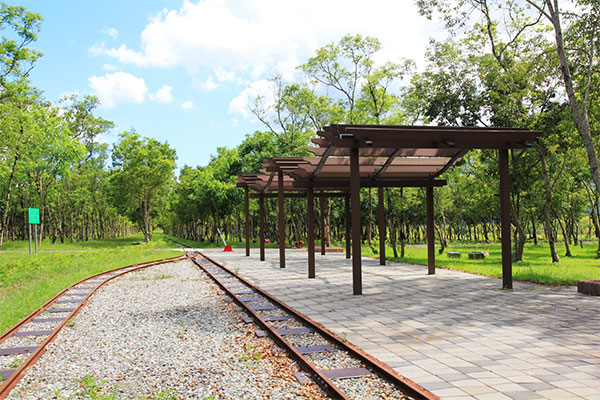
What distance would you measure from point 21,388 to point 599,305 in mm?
8988

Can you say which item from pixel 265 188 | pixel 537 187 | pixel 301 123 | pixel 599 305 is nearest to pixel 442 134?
pixel 599 305

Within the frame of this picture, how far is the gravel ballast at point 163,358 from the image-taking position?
4715 millimetres

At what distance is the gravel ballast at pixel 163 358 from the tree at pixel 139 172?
34033 mm

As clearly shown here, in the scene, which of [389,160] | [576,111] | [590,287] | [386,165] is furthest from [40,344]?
[576,111]

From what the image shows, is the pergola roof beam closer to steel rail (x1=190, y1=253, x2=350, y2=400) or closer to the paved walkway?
the paved walkway

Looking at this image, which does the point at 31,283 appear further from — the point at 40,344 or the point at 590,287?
the point at 590,287

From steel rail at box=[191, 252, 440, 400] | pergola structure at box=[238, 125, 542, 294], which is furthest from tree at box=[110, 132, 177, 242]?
steel rail at box=[191, 252, 440, 400]

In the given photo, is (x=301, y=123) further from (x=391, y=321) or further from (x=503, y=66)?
(x=391, y=321)

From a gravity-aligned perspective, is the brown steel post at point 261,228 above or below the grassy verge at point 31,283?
above

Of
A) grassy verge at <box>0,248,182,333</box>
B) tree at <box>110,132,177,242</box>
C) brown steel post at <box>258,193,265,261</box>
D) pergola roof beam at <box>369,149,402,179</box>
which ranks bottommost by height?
grassy verge at <box>0,248,182,333</box>

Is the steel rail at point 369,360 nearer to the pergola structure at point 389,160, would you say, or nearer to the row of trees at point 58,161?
the pergola structure at point 389,160

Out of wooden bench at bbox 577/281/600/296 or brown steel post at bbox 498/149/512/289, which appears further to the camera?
brown steel post at bbox 498/149/512/289

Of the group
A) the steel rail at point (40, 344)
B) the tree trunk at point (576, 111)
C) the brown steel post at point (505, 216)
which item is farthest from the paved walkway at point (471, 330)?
the steel rail at point (40, 344)

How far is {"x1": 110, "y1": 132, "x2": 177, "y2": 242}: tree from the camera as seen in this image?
42156 mm
